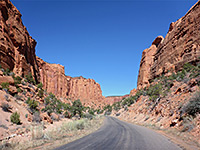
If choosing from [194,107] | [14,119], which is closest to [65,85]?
[14,119]

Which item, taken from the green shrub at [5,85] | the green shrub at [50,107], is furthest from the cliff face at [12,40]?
the green shrub at [50,107]

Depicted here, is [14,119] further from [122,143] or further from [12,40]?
[12,40]

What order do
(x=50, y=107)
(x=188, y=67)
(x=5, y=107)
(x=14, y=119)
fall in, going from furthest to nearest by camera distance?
(x=188, y=67)
(x=50, y=107)
(x=5, y=107)
(x=14, y=119)

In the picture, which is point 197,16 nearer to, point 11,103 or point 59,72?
point 11,103

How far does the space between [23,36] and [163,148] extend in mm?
40250

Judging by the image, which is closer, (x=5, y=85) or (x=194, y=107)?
(x=194, y=107)

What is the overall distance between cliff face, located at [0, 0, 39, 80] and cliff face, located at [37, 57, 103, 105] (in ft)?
109

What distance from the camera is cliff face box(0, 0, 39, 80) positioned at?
2727 centimetres

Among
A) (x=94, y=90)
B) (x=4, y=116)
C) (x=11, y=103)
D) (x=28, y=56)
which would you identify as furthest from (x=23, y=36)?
(x=94, y=90)

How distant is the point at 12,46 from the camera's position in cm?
3080

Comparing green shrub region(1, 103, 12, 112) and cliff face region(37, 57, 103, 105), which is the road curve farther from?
cliff face region(37, 57, 103, 105)

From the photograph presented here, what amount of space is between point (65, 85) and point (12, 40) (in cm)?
6032

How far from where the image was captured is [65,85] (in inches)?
3536

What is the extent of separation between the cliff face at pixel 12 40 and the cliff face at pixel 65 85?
33.4 meters
